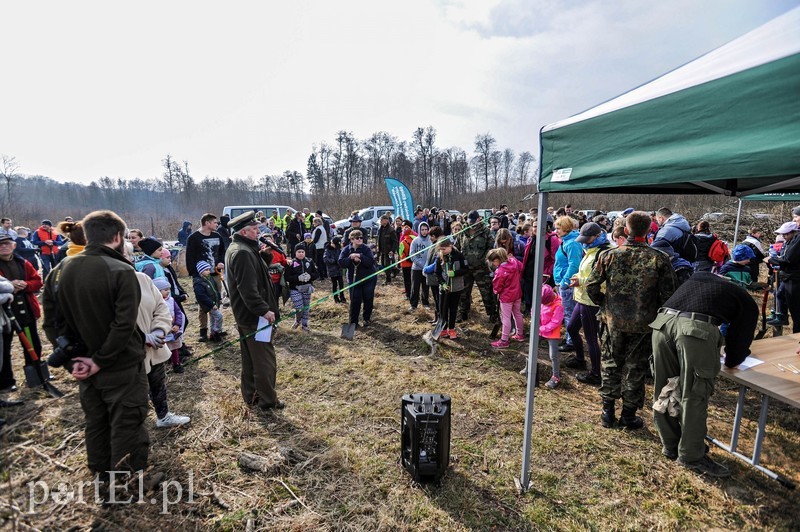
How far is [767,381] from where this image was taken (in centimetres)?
281

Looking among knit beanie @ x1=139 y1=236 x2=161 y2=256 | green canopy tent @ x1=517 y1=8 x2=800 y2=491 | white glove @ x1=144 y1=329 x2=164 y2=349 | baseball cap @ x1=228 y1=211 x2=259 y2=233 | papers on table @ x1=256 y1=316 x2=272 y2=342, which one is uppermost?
green canopy tent @ x1=517 y1=8 x2=800 y2=491

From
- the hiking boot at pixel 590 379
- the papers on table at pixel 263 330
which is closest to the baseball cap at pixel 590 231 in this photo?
the hiking boot at pixel 590 379

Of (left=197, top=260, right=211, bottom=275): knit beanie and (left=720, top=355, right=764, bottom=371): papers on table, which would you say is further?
(left=197, top=260, right=211, bottom=275): knit beanie

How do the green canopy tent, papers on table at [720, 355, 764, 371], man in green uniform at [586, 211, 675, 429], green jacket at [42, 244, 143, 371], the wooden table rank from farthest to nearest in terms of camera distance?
man in green uniform at [586, 211, 675, 429] < papers on table at [720, 355, 764, 371] < the wooden table < green jacket at [42, 244, 143, 371] < the green canopy tent

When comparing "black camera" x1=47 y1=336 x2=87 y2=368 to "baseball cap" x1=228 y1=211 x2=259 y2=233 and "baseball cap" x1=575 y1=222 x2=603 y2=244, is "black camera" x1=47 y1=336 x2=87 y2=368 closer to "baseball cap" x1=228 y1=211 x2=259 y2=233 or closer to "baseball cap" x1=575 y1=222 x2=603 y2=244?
"baseball cap" x1=228 y1=211 x2=259 y2=233

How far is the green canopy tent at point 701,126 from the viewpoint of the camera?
1.54m

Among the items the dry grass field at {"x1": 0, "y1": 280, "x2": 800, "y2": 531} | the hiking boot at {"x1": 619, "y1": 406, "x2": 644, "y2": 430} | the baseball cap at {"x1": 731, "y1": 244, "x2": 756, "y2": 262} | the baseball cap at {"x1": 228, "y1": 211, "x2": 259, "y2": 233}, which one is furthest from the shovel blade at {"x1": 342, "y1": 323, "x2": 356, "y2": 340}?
the baseball cap at {"x1": 731, "y1": 244, "x2": 756, "y2": 262}

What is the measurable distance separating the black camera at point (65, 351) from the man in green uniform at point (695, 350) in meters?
4.32

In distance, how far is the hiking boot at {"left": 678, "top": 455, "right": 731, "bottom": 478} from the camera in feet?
9.62

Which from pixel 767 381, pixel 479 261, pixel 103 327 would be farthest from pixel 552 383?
pixel 103 327

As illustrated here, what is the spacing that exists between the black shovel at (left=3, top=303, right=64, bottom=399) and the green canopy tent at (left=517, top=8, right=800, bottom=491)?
5.76 meters

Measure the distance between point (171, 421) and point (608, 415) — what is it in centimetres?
441

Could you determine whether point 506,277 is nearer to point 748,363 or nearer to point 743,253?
point 748,363

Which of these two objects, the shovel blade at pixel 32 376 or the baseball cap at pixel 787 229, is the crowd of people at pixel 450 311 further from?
the shovel blade at pixel 32 376
